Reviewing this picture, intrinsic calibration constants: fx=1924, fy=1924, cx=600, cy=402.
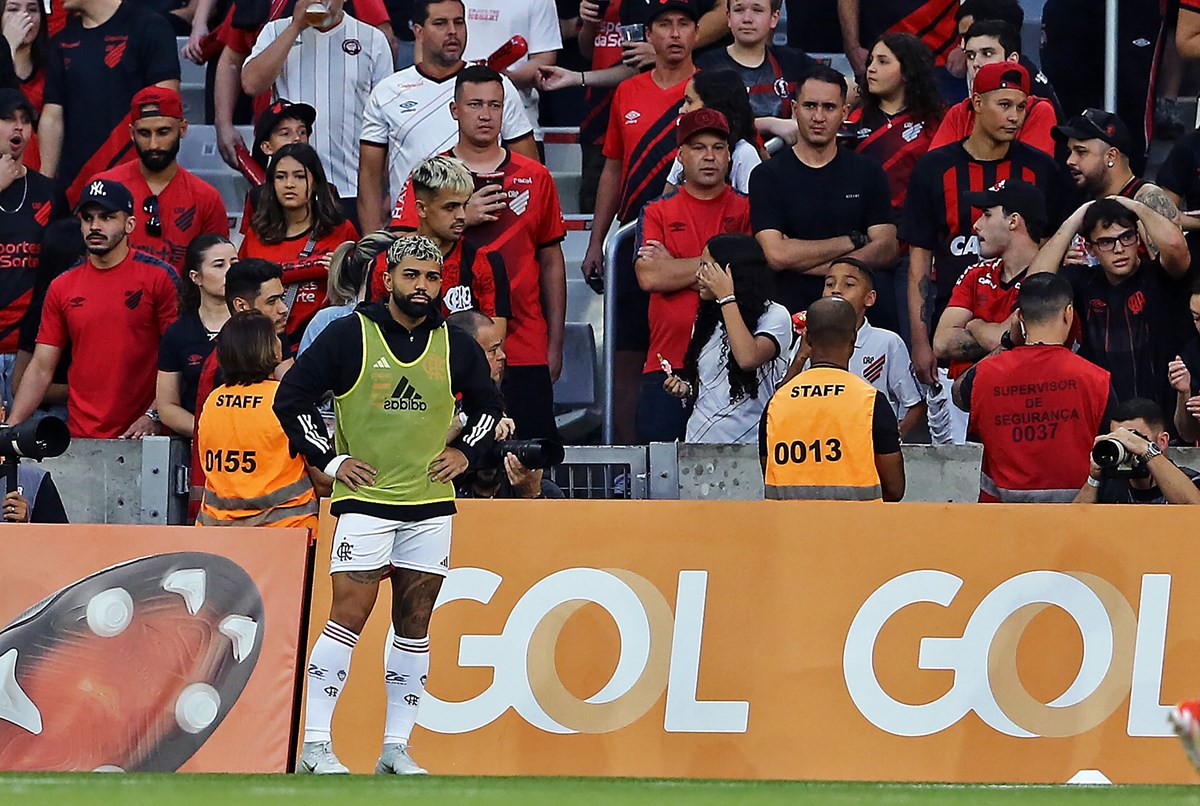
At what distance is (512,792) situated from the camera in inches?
260

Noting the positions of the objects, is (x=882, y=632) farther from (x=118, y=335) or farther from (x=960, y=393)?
(x=118, y=335)

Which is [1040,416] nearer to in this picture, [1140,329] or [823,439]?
[823,439]

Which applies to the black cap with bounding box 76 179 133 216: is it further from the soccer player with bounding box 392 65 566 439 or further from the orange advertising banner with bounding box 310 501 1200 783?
the orange advertising banner with bounding box 310 501 1200 783

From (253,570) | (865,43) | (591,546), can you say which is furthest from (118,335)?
(865,43)

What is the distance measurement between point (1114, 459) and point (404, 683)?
307cm

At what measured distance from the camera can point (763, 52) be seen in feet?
37.1

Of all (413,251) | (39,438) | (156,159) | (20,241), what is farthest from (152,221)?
(413,251)

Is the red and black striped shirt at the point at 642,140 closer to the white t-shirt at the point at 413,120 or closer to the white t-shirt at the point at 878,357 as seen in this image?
the white t-shirt at the point at 413,120

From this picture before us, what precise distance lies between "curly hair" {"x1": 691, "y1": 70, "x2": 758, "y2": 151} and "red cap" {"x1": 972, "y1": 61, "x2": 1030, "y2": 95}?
129cm

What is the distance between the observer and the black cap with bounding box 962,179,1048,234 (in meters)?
9.63

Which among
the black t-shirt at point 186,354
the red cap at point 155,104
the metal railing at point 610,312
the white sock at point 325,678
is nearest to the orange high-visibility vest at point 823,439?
the metal railing at point 610,312

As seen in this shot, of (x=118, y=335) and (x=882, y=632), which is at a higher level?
(x=118, y=335)

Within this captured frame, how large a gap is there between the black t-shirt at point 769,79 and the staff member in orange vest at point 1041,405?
120 inches

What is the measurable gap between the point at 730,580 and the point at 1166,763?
6.36 ft
